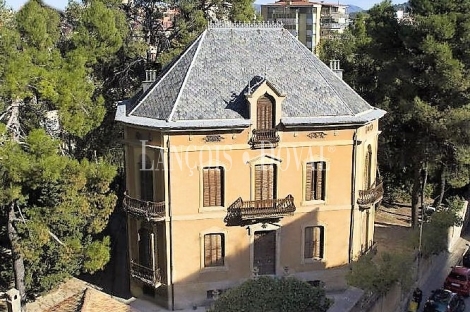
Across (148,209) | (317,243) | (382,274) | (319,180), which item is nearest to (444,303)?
(382,274)

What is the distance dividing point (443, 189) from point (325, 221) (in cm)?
1642

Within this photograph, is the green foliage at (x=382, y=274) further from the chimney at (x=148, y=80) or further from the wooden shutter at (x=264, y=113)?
the chimney at (x=148, y=80)

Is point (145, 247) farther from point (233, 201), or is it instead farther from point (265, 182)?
point (265, 182)

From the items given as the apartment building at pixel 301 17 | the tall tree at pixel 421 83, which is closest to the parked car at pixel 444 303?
the tall tree at pixel 421 83

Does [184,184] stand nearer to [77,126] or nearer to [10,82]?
[77,126]

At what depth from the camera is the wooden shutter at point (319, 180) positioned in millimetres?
27578

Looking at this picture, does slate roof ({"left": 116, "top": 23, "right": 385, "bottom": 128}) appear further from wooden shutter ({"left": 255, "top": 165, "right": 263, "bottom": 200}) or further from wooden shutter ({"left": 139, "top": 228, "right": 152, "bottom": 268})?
wooden shutter ({"left": 139, "top": 228, "right": 152, "bottom": 268})

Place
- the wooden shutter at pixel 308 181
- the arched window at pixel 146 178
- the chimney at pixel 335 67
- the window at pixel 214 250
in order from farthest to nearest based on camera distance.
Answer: the chimney at pixel 335 67
the wooden shutter at pixel 308 181
the window at pixel 214 250
the arched window at pixel 146 178

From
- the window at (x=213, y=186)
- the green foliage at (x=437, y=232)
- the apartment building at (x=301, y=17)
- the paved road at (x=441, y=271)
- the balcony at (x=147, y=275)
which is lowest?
the paved road at (x=441, y=271)

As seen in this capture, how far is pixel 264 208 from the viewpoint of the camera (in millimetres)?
26703

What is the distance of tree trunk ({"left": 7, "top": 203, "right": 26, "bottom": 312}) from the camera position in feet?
84.6

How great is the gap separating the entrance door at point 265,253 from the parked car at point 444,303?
767cm

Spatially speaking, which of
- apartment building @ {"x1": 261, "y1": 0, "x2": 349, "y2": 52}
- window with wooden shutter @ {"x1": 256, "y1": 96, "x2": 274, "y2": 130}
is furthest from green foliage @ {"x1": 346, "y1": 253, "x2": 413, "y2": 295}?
apartment building @ {"x1": 261, "y1": 0, "x2": 349, "y2": 52}

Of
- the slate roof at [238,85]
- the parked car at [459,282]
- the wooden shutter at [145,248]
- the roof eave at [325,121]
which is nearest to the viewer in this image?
the slate roof at [238,85]
